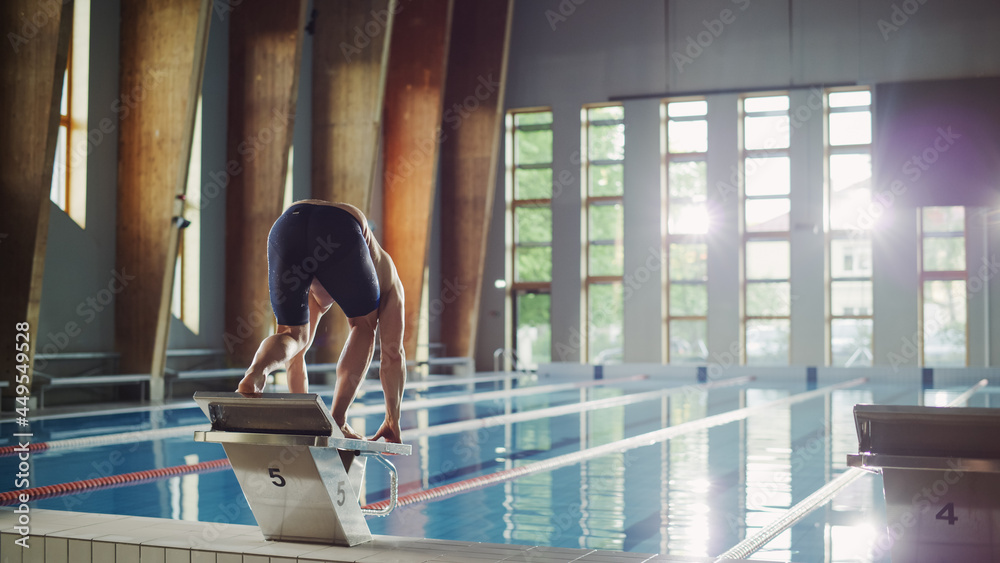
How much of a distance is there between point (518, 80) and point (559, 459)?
15.4m

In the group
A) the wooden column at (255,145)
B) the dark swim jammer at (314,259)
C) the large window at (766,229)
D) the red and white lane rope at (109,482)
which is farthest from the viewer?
the large window at (766,229)

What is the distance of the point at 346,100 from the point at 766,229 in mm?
9723

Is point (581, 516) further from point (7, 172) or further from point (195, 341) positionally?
point (195, 341)

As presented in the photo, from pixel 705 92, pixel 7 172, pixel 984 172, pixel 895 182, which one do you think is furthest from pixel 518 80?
pixel 7 172

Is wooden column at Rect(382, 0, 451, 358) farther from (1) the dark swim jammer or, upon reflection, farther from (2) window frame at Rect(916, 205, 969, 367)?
(1) the dark swim jammer

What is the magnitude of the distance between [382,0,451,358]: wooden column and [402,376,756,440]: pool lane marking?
13.9 feet

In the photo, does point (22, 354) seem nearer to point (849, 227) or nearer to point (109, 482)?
point (109, 482)

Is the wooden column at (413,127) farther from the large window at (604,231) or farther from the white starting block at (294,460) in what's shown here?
the white starting block at (294,460)

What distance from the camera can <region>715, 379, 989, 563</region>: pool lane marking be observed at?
3.82 m

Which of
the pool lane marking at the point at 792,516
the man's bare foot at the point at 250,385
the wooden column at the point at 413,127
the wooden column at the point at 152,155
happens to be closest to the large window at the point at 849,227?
Result: the wooden column at the point at 413,127

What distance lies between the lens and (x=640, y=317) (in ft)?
65.2

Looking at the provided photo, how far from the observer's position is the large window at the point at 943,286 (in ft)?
59.4

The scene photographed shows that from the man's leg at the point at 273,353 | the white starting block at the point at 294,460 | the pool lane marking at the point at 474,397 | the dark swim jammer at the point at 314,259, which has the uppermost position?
the dark swim jammer at the point at 314,259

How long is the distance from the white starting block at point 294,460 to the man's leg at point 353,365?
6.6 inches
